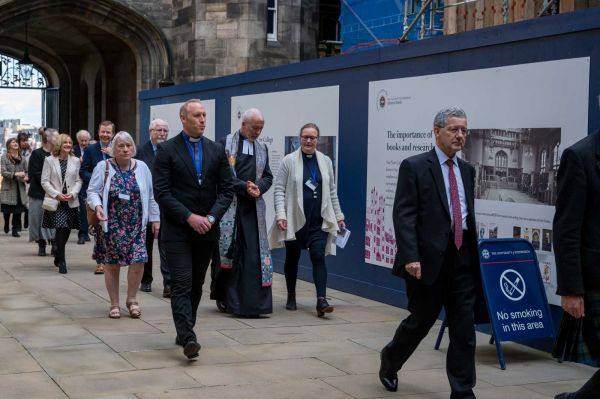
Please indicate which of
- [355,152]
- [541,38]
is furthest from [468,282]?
[355,152]

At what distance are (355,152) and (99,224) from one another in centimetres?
304

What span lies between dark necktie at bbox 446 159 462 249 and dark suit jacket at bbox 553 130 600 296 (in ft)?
3.69

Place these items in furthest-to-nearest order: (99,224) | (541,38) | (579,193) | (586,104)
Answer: (99,224) < (541,38) < (586,104) < (579,193)

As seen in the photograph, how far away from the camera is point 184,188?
7.12 metres

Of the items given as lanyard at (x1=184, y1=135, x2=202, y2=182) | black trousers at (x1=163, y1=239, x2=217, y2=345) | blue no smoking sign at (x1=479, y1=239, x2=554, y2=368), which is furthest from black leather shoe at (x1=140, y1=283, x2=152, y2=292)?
blue no smoking sign at (x1=479, y1=239, x2=554, y2=368)

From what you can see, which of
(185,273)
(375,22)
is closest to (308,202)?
(185,273)

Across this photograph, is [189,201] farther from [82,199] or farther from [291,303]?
[82,199]

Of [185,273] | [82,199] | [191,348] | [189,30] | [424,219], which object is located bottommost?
[191,348]

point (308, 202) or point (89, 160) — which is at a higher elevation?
point (89, 160)

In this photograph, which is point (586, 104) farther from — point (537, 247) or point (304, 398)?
point (304, 398)

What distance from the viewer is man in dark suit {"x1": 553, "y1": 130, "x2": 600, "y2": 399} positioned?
15.0ft

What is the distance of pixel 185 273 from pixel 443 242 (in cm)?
207

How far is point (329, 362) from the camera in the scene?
698 centimetres

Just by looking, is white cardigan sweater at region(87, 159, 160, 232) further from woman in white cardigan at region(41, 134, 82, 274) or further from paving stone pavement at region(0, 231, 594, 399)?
woman in white cardigan at region(41, 134, 82, 274)
